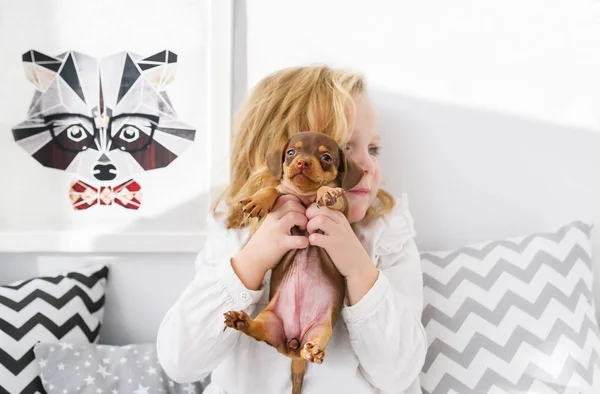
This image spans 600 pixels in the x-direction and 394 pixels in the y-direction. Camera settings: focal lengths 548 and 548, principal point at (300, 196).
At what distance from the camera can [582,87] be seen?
1.24 metres

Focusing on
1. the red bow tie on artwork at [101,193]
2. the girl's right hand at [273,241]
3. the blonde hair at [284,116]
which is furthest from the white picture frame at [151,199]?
the girl's right hand at [273,241]

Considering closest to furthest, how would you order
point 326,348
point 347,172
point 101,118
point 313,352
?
1. point 313,352
2. point 347,172
3. point 326,348
4. point 101,118

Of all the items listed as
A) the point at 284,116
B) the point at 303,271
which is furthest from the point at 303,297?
the point at 284,116

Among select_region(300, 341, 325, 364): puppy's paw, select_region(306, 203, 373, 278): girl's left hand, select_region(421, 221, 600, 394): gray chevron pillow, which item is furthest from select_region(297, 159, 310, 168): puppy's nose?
select_region(421, 221, 600, 394): gray chevron pillow

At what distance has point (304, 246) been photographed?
798 mm

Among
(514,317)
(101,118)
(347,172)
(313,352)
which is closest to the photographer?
(313,352)

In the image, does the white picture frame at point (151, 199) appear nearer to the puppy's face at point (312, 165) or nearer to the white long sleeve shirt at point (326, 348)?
the white long sleeve shirt at point (326, 348)

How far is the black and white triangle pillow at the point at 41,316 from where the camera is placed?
1.07 metres

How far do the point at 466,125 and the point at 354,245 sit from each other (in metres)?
0.57

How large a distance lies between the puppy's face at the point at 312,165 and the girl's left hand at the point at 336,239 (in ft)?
0.16

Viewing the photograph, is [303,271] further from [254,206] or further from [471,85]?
[471,85]

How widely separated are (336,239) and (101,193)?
0.67m

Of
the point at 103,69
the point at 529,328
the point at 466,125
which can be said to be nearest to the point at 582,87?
the point at 466,125

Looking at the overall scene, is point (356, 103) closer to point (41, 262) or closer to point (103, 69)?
point (103, 69)
